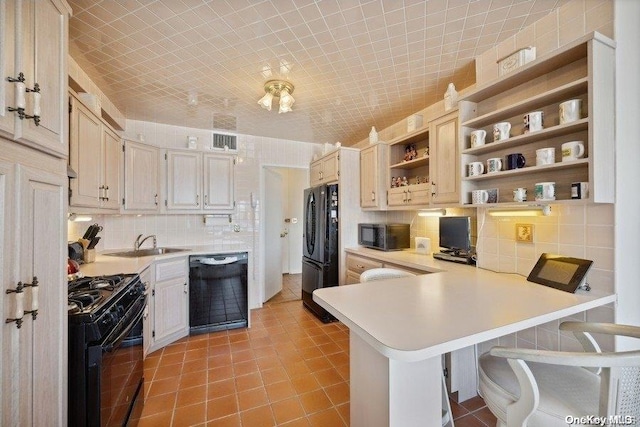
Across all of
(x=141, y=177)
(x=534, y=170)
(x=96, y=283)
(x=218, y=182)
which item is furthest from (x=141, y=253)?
(x=534, y=170)

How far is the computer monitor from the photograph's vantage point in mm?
2215

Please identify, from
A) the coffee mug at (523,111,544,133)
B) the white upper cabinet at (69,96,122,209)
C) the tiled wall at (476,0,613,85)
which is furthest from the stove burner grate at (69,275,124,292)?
the tiled wall at (476,0,613,85)

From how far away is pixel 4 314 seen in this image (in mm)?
716

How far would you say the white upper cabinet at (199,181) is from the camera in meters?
3.09

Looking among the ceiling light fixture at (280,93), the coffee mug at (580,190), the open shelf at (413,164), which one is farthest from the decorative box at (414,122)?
the coffee mug at (580,190)

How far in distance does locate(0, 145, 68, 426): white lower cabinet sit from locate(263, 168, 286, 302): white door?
116 inches

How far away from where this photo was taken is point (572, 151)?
4.50 ft

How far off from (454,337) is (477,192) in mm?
1331

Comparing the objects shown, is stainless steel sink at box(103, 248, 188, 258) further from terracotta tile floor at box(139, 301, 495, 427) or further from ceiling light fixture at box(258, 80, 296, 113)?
ceiling light fixture at box(258, 80, 296, 113)

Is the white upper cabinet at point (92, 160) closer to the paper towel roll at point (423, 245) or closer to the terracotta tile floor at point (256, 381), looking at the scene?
the terracotta tile floor at point (256, 381)

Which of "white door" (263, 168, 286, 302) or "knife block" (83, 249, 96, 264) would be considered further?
"white door" (263, 168, 286, 302)

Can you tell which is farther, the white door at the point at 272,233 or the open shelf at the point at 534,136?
the white door at the point at 272,233

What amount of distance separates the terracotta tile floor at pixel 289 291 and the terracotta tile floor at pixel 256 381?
1.06m

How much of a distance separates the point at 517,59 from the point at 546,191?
882 mm
